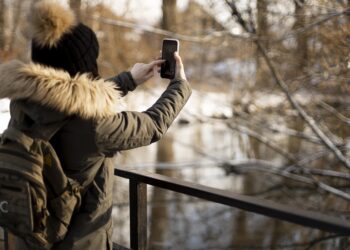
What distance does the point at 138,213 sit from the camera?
2240 millimetres

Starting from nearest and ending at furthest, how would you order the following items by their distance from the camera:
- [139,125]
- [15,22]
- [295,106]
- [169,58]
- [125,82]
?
[139,125], [169,58], [125,82], [295,106], [15,22]

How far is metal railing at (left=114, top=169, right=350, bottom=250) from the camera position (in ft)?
4.60

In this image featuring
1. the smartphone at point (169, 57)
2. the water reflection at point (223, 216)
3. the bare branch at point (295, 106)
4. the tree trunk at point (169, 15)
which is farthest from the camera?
the tree trunk at point (169, 15)

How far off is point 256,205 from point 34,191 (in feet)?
2.64

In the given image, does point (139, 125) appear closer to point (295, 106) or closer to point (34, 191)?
point (34, 191)

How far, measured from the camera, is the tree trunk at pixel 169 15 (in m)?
8.58

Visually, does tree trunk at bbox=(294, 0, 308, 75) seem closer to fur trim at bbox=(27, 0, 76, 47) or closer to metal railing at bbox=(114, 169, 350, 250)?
metal railing at bbox=(114, 169, 350, 250)

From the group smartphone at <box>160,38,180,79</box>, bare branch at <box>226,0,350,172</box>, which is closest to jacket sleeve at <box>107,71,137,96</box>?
smartphone at <box>160,38,180,79</box>

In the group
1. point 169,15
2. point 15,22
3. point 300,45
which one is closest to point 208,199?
point 300,45

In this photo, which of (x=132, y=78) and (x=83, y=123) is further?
(x=132, y=78)

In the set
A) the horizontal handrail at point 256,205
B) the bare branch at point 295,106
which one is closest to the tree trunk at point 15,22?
the bare branch at point 295,106

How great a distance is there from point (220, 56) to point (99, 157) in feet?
28.1

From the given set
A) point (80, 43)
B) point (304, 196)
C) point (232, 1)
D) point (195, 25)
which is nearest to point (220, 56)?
point (195, 25)

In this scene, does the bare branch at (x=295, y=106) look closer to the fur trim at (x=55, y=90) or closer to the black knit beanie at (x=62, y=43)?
the black knit beanie at (x=62, y=43)
